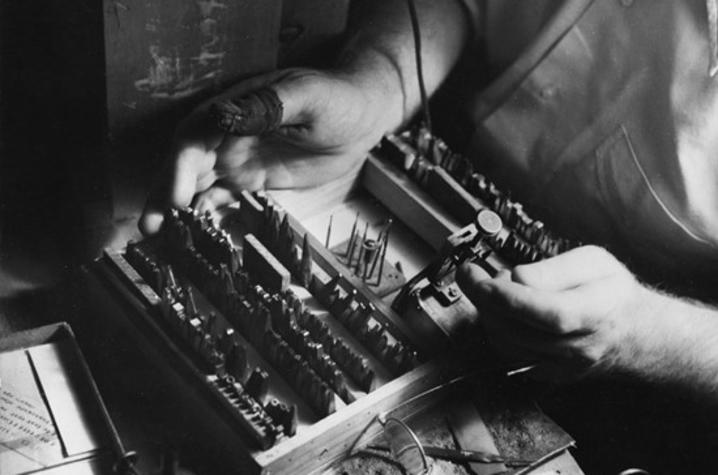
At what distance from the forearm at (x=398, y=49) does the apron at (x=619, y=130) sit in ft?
0.53

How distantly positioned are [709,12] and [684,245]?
49cm

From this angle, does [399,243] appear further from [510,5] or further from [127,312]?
[510,5]

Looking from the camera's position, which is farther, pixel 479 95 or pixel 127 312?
pixel 479 95

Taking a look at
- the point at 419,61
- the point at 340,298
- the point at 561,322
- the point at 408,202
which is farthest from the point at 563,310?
the point at 419,61

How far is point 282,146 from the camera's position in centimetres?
163

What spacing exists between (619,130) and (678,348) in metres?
0.53

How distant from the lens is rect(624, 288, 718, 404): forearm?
4.95 ft

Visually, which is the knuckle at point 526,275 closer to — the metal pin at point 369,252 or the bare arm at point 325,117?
the metal pin at point 369,252

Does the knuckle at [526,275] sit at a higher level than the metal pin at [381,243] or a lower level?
lower

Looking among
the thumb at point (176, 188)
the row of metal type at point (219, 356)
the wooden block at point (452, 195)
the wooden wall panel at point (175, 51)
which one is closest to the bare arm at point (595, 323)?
the wooden block at point (452, 195)

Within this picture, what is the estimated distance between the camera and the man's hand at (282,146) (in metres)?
1.45

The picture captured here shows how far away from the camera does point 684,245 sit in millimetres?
1731

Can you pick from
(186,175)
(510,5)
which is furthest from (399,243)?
(510,5)

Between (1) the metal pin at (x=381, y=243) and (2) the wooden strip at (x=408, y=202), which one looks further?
(2) the wooden strip at (x=408, y=202)
